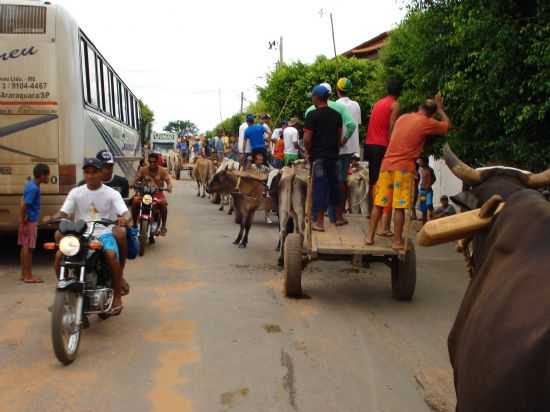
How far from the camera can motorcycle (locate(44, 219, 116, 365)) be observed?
17.8 ft

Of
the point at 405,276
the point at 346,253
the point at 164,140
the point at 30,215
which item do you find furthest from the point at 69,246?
the point at 164,140

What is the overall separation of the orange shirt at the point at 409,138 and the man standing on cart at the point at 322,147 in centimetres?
113

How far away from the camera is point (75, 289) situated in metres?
5.72

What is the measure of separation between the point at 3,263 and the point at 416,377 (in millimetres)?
7084

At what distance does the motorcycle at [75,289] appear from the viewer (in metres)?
5.42

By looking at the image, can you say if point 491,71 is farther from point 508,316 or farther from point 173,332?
point 508,316

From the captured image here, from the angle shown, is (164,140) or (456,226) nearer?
(456,226)

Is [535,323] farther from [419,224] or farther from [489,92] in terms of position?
[419,224]

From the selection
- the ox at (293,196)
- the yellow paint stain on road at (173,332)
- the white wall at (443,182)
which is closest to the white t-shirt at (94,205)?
the yellow paint stain on road at (173,332)

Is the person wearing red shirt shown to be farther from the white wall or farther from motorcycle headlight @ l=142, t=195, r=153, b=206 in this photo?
the white wall

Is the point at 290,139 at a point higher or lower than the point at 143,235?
higher

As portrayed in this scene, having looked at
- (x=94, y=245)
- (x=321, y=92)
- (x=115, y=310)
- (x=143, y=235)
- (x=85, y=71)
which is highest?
(x=85, y=71)

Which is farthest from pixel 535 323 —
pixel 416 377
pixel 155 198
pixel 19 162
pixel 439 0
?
pixel 155 198

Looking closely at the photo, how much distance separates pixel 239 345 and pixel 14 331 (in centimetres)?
226
